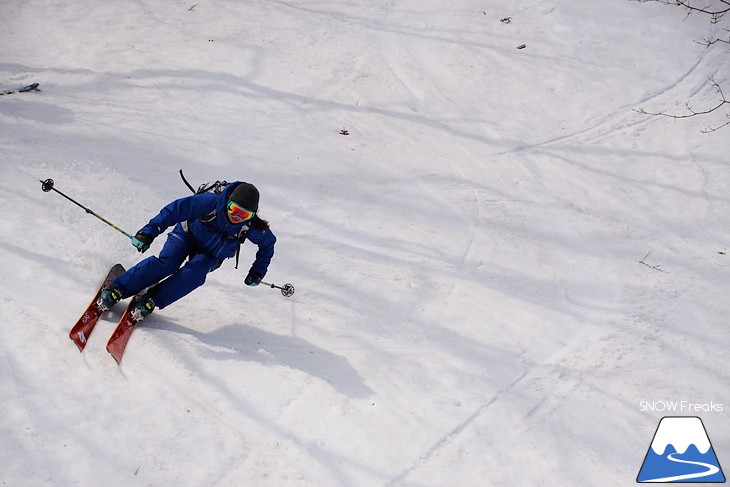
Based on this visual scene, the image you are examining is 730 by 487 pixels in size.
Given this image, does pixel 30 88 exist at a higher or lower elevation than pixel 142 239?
lower

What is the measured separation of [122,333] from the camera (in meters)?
5.88

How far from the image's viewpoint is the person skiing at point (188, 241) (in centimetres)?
591

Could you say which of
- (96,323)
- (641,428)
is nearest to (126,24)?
(96,323)

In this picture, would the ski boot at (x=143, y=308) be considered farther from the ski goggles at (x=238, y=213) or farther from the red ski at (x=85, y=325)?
the ski goggles at (x=238, y=213)

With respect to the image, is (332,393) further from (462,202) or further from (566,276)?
(462,202)

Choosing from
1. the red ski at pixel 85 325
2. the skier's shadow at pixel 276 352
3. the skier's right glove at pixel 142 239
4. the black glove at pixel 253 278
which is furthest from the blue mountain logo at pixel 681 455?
the red ski at pixel 85 325

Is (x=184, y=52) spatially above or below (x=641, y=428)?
above

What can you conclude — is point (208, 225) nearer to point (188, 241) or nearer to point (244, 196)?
point (188, 241)

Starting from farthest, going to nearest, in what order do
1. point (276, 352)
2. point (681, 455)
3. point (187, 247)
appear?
point (276, 352) → point (187, 247) → point (681, 455)

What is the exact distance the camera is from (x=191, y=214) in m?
5.96

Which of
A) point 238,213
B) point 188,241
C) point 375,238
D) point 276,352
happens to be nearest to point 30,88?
point 188,241

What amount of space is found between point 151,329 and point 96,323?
49 centimetres

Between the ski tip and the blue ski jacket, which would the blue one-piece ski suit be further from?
the ski tip

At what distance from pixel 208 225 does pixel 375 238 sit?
2797mm
